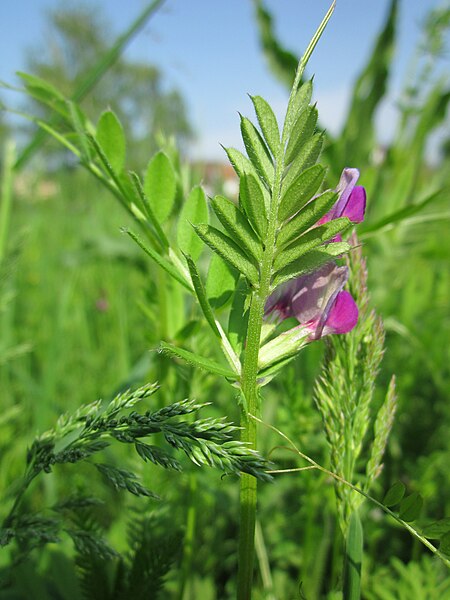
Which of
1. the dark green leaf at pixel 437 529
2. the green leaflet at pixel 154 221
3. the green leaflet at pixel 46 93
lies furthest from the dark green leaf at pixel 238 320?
the green leaflet at pixel 46 93

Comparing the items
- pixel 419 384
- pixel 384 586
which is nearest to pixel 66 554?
pixel 384 586

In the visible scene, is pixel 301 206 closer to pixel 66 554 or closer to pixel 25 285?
pixel 66 554


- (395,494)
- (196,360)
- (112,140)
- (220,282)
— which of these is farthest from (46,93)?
(395,494)

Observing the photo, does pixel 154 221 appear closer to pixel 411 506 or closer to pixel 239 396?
pixel 239 396

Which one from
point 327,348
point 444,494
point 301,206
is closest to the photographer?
point 301,206

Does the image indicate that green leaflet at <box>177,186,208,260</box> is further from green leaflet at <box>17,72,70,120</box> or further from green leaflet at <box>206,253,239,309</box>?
green leaflet at <box>17,72,70,120</box>

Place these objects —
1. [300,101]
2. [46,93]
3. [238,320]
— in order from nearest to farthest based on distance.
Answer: [300,101], [238,320], [46,93]

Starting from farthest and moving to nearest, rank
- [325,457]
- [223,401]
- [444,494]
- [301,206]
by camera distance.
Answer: [223,401] < [444,494] < [325,457] < [301,206]
